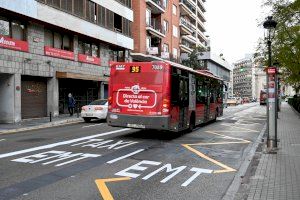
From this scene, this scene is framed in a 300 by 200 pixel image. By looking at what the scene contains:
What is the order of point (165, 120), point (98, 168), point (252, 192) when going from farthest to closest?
point (165, 120), point (98, 168), point (252, 192)

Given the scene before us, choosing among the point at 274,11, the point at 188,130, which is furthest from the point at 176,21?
the point at 188,130

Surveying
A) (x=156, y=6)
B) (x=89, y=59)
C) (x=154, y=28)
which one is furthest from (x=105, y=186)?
(x=154, y=28)

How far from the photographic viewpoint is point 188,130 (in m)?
18.2

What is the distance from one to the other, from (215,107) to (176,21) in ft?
132

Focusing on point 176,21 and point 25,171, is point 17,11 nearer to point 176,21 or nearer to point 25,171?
point 25,171

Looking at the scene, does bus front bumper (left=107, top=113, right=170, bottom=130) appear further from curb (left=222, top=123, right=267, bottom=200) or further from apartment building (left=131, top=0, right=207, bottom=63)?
apartment building (left=131, top=0, right=207, bottom=63)

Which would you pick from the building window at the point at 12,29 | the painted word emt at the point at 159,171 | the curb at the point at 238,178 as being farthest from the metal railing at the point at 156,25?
the painted word emt at the point at 159,171

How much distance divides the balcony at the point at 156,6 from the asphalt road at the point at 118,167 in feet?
114

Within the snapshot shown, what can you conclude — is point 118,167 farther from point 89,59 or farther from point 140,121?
point 89,59

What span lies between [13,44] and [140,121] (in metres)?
12.6

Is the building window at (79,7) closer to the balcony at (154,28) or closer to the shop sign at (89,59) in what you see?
the shop sign at (89,59)

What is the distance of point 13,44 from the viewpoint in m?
23.8

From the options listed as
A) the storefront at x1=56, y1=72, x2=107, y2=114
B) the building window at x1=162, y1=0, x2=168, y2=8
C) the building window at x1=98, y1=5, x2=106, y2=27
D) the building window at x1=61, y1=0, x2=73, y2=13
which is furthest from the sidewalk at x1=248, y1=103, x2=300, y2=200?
the building window at x1=162, y1=0, x2=168, y2=8

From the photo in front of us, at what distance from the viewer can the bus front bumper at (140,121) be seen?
14.5 m
